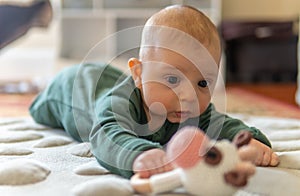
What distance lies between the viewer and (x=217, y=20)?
8.85 feet

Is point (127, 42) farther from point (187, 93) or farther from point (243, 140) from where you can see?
point (243, 140)

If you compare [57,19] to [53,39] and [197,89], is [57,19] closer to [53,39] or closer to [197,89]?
[53,39]

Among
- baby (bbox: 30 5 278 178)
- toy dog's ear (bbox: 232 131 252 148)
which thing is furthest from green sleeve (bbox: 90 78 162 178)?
toy dog's ear (bbox: 232 131 252 148)

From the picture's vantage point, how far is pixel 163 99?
0.73 meters

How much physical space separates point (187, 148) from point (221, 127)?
11.0 inches

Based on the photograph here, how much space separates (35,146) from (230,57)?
2.12 meters

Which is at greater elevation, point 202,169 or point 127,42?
point 202,169

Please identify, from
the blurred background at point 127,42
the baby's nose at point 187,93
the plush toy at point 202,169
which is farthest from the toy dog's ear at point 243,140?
the blurred background at point 127,42

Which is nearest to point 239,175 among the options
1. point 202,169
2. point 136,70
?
point 202,169

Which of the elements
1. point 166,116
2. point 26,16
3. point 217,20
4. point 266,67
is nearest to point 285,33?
point 266,67

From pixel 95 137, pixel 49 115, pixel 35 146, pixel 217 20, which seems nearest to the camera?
pixel 95 137

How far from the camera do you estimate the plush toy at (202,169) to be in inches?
21.8

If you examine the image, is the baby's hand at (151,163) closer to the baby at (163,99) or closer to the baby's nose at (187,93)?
the baby at (163,99)

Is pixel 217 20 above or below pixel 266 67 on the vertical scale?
above
